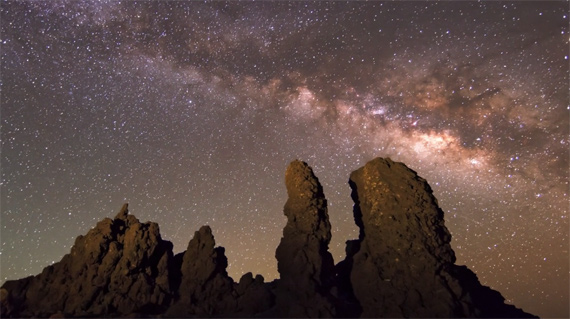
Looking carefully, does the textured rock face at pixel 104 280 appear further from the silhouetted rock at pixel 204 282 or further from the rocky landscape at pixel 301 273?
the silhouetted rock at pixel 204 282

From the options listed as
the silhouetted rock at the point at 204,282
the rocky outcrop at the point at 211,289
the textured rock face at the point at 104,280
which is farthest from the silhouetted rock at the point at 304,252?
the textured rock face at the point at 104,280

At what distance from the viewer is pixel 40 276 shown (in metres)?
32.5

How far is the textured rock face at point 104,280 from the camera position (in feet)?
97.2

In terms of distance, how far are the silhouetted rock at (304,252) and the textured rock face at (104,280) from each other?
397 inches

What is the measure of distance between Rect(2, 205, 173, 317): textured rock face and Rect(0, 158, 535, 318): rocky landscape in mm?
83

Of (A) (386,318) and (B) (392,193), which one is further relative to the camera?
(B) (392,193)

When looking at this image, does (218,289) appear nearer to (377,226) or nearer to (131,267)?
(131,267)

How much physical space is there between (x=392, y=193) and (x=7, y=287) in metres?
32.4

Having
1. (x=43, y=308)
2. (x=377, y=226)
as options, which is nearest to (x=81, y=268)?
(x=43, y=308)

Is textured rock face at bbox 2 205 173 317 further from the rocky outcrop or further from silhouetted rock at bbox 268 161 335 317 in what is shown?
silhouetted rock at bbox 268 161 335 317

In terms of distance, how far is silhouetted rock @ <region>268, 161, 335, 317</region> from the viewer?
27375 millimetres

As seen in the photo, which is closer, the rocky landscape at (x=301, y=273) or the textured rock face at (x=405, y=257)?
the textured rock face at (x=405, y=257)

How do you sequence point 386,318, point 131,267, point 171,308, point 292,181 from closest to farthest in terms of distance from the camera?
point 386,318 → point 171,308 → point 131,267 → point 292,181

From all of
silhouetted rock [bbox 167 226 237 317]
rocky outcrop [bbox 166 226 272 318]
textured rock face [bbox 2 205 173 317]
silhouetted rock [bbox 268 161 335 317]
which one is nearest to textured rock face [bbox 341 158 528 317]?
silhouetted rock [bbox 268 161 335 317]
